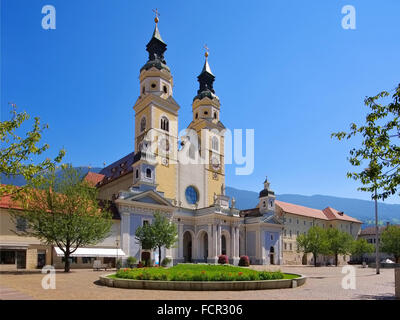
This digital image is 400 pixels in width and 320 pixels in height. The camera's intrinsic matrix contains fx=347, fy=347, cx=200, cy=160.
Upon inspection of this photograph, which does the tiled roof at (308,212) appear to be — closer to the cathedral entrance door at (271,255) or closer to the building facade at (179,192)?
the building facade at (179,192)

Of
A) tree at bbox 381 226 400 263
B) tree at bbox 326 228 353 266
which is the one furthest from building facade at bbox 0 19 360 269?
tree at bbox 381 226 400 263

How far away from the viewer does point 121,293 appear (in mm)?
15773

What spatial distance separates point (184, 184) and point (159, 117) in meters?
11.8

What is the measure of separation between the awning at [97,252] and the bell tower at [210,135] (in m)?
22.8

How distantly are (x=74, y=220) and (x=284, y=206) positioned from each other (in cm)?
5569

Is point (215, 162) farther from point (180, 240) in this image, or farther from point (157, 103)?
point (180, 240)

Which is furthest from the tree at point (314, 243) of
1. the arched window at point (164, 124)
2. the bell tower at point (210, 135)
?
the arched window at point (164, 124)

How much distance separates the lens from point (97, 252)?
4000cm

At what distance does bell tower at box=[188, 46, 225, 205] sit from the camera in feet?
206

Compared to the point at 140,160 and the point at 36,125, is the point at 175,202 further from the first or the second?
the point at 36,125

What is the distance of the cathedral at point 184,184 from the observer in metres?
49.2

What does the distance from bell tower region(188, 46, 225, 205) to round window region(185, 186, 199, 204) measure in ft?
8.21
